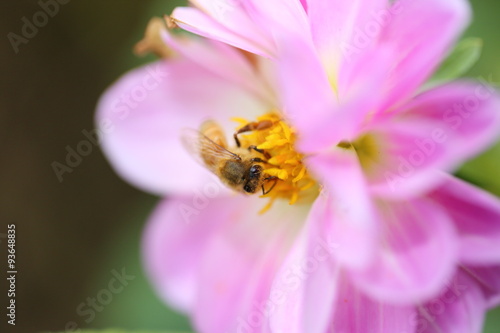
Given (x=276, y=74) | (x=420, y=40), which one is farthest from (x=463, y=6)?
(x=276, y=74)

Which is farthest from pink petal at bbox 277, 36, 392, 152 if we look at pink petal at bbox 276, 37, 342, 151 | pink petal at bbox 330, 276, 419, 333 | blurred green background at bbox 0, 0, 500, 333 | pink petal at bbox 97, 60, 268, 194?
blurred green background at bbox 0, 0, 500, 333

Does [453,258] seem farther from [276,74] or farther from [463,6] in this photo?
[276,74]

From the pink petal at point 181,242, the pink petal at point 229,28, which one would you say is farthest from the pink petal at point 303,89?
the pink petal at point 181,242

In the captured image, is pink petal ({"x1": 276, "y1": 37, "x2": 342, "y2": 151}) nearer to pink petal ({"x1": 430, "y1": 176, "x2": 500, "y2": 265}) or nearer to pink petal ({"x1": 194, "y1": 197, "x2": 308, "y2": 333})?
pink petal ({"x1": 430, "y1": 176, "x2": 500, "y2": 265})

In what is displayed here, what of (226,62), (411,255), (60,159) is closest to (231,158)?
(226,62)

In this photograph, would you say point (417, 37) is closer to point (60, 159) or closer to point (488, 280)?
point (488, 280)

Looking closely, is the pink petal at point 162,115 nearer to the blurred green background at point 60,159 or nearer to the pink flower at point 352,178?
the pink flower at point 352,178

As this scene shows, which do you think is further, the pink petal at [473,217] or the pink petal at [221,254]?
the pink petal at [221,254]
